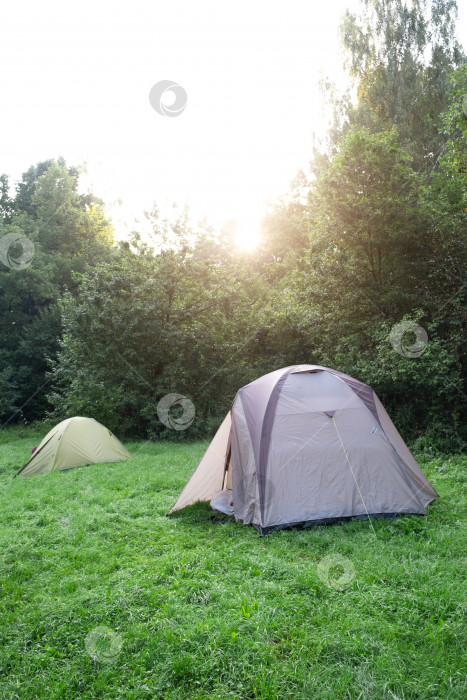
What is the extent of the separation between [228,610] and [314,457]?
214 cm

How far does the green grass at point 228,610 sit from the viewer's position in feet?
8.03

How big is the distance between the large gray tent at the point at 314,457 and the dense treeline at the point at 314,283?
12.7ft

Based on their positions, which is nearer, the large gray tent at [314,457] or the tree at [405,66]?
the large gray tent at [314,457]

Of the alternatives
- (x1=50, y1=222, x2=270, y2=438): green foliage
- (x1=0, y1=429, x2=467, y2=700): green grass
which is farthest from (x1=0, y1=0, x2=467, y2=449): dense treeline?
(x1=0, y1=429, x2=467, y2=700): green grass

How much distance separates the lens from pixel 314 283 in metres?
11.5

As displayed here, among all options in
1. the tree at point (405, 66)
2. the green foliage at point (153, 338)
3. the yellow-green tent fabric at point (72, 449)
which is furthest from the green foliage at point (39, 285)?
the tree at point (405, 66)

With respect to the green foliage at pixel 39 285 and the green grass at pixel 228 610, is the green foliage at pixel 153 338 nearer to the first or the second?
the green foliage at pixel 39 285

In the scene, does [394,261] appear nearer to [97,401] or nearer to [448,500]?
[448,500]

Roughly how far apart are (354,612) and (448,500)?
3031 mm

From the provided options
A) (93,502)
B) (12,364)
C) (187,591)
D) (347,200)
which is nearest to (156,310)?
(347,200)

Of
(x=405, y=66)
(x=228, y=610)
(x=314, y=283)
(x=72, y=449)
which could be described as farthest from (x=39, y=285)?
(x=228, y=610)

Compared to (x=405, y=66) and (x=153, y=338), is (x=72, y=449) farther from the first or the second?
(x=405, y=66)

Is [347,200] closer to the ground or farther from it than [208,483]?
farther from it

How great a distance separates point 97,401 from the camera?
13609mm
